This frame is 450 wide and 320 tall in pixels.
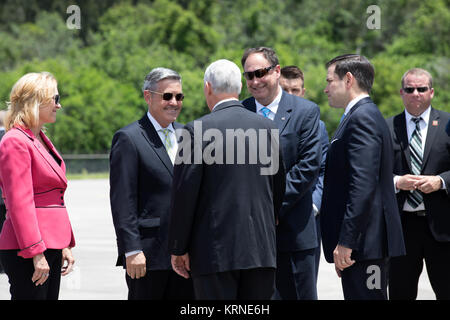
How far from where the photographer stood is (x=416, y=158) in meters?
5.66

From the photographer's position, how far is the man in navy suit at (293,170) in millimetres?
4684

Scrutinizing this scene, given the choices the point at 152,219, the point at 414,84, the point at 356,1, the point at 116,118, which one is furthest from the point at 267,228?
the point at 356,1

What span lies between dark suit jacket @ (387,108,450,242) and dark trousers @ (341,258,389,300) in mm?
1325

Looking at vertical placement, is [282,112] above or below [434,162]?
above

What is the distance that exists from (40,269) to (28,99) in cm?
114

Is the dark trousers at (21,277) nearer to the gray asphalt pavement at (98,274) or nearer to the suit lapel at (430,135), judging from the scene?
the gray asphalt pavement at (98,274)

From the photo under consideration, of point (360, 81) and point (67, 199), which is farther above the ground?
point (360, 81)

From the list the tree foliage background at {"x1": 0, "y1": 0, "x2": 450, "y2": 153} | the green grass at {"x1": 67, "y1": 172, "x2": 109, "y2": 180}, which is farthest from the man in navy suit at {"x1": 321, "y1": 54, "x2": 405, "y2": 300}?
the green grass at {"x1": 67, "y1": 172, "x2": 109, "y2": 180}

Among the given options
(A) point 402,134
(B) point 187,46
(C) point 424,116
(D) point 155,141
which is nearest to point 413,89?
(C) point 424,116

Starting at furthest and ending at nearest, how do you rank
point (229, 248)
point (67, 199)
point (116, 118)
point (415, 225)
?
point (116, 118) → point (67, 199) → point (415, 225) → point (229, 248)

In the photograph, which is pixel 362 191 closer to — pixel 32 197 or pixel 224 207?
pixel 224 207

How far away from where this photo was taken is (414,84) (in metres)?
5.73

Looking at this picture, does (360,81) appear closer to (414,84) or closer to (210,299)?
(414,84)
